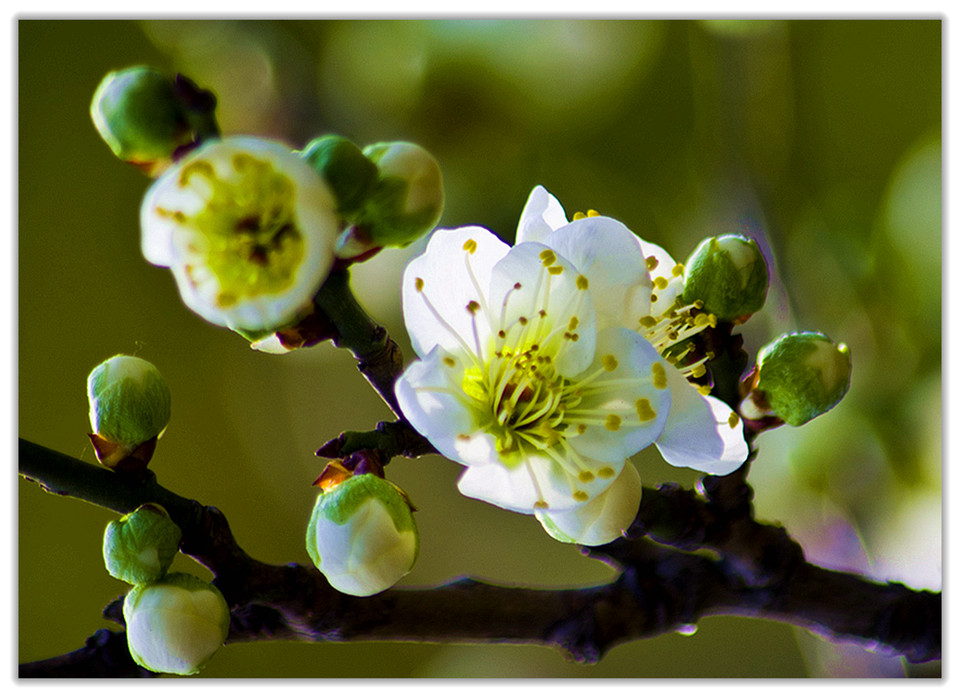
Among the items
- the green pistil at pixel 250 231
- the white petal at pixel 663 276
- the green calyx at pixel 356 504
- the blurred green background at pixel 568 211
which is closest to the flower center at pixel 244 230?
the green pistil at pixel 250 231

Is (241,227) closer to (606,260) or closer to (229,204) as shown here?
(229,204)

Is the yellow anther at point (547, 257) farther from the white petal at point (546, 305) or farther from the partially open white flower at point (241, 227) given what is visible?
the partially open white flower at point (241, 227)

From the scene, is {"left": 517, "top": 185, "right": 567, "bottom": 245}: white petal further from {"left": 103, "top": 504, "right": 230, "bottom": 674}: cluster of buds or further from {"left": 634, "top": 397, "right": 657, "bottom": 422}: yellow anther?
{"left": 103, "top": 504, "right": 230, "bottom": 674}: cluster of buds

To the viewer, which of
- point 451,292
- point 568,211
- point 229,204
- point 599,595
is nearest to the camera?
point 229,204

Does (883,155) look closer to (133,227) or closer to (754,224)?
(754,224)

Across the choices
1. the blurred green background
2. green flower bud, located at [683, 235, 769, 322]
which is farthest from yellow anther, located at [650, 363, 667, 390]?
the blurred green background

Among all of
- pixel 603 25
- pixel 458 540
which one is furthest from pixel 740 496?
pixel 458 540

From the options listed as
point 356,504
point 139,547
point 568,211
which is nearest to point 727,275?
point 356,504
